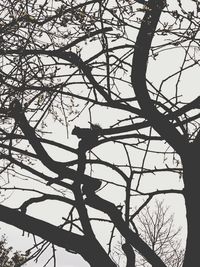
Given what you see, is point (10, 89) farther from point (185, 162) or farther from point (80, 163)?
point (185, 162)

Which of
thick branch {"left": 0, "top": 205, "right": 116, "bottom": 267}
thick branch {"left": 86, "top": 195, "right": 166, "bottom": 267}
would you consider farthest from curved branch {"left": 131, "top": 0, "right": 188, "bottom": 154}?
thick branch {"left": 0, "top": 205, "right": 116, "bottom": 267}

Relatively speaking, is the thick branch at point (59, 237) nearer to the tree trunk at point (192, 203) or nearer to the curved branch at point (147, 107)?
the tree trunk at point (192, 203)

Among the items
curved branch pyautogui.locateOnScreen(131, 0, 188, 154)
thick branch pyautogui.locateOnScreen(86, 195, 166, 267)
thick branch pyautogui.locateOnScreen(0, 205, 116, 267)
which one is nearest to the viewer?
thick branch pyautogui.locateOnScreen(0, 205, 116, 267)

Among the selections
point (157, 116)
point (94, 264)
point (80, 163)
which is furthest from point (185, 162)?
point (94, 264)

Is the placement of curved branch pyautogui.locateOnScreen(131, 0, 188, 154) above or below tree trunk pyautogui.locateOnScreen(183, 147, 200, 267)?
above

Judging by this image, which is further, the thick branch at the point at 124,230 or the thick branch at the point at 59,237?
the thick branch at the point at 124,230

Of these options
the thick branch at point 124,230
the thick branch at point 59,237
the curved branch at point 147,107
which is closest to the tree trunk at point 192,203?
the curved branch at point 147,107

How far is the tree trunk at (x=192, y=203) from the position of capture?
3408mm

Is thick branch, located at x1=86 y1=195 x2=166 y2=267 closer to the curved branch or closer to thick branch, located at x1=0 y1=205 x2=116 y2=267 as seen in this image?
thick branch, located at x1=0 y1=205 x2=116 y2=267

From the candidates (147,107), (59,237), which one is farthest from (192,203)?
(59,237)

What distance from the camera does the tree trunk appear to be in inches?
134

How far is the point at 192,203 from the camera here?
3.62 metres

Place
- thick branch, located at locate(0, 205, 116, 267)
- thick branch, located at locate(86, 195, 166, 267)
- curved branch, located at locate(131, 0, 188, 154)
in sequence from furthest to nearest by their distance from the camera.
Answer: curved branch, located at locate(131, 0, 188, 154) < thick branch, located at locate(86, 195, 166, 267) < thick branch, located at locate(0, 205, 116, 267)

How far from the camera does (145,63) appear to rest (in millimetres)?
3809
